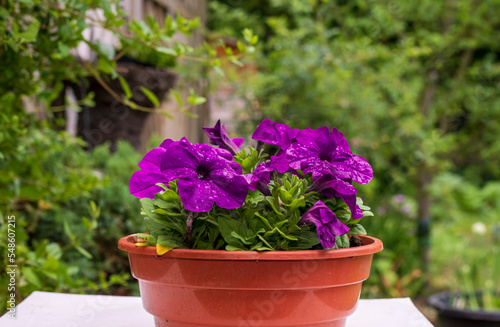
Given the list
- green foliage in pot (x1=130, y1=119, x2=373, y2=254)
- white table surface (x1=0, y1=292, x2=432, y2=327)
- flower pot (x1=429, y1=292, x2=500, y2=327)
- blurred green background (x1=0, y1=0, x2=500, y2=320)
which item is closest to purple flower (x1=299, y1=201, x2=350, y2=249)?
green foliage in pot (x1=130, y1=119, x2=373, y2=254)

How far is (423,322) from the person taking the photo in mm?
737

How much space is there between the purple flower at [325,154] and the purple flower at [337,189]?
0.06 ft

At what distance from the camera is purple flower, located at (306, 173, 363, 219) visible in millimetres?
588

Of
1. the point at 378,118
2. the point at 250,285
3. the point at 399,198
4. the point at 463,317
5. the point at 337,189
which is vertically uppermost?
the point at 378,118

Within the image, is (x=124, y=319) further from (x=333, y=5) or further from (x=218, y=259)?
(x=333, y=5)

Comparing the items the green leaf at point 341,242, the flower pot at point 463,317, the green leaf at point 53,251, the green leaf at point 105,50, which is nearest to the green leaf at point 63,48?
the green leaf at point 105,50

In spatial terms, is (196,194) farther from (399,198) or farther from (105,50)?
(399,198)

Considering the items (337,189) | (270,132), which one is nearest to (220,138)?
(270,132)

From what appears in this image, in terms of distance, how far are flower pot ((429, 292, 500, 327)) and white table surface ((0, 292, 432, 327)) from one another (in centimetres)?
161

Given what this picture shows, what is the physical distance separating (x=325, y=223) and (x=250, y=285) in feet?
0.34

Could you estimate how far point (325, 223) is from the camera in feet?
1.90

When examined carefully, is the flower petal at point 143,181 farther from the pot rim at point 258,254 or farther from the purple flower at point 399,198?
the purple flower at point 399,198

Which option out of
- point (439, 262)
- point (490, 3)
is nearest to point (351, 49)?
point (490, 3)

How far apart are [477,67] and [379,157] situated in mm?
1503
